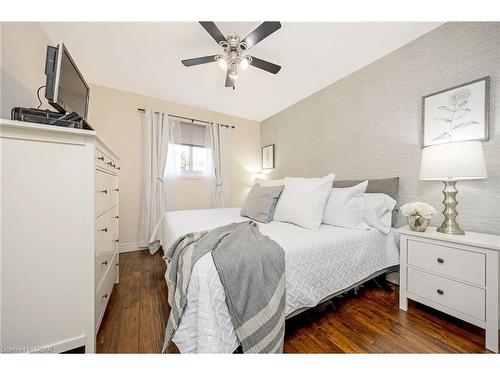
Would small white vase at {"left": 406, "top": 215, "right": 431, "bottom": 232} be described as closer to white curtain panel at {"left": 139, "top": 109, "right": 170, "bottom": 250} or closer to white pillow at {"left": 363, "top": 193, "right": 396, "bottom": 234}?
white pillow at {"left": 363, "top": 193, "right": 396, "bottom": 234}

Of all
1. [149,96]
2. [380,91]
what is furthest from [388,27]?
[149,96]

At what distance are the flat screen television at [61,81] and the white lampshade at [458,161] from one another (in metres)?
2.33

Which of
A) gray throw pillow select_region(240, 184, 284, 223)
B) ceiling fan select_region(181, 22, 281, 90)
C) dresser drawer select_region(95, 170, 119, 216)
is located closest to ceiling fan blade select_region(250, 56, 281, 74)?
ceiling fan select_region(181, 22, 281, 90)

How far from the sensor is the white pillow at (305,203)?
1.60 metres

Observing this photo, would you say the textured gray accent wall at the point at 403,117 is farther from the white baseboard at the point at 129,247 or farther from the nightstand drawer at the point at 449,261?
the white baseboard at the point at 129,247

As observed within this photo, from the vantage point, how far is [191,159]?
332 cm

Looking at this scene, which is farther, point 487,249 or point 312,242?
point 312,242

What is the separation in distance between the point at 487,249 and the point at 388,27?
1826 millimetres

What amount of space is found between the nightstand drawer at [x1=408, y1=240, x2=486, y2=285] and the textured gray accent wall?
0.45 metres

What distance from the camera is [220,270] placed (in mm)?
850

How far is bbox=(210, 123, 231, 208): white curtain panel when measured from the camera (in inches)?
135

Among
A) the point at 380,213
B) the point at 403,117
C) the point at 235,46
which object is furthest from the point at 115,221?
the point at 403,117

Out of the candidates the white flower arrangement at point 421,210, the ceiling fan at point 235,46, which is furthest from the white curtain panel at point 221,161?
the white flower arrangement at point 421,210
